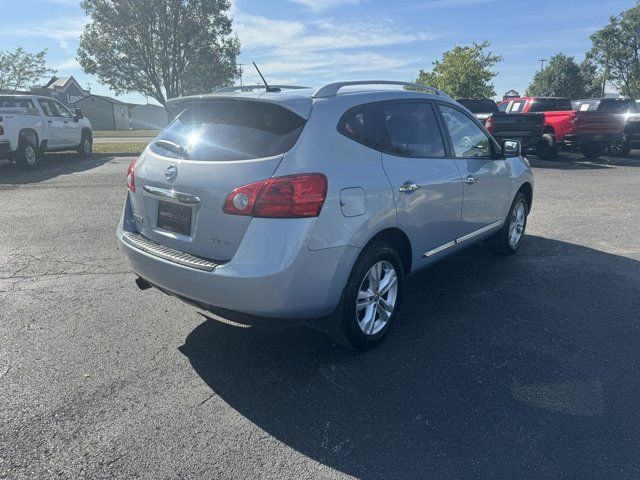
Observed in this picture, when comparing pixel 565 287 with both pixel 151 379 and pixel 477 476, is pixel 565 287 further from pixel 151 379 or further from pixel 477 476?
pixel 151 379

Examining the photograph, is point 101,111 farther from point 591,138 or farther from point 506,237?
point 506,237

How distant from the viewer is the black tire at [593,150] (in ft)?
53.4

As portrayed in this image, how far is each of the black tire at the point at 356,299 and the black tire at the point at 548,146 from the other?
555 inches

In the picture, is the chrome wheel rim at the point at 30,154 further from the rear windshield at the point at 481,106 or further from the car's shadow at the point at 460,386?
the rear windshield at the point at 481,106

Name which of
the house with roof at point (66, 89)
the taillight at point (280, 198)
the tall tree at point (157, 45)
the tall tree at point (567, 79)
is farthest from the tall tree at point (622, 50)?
the house with roof at point (66, 89)

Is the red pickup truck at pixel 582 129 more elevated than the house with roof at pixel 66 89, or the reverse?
the house with roof at pixel 66 89

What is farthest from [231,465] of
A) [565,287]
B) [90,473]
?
[565,287]

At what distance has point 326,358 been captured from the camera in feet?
11.5

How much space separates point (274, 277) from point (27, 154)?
13296 mm

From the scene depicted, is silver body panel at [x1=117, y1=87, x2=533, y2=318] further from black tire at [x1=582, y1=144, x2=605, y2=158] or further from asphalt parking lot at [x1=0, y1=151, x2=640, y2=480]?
black tire at [x1=582, y1=144, x2=605, y2=158]

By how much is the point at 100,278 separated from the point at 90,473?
2.99 m

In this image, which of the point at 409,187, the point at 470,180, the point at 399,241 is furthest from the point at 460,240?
the point at 409,187

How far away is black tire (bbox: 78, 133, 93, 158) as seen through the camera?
17.1 metres

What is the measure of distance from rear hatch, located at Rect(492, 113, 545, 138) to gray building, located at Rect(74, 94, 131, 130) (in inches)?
2207
